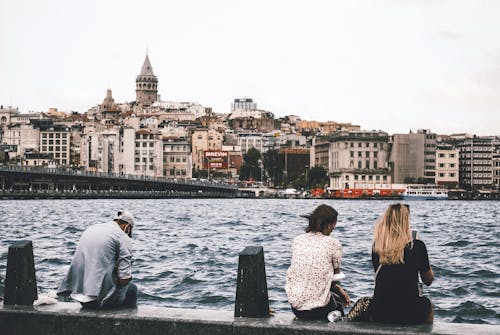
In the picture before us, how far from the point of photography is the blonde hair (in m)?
7.51

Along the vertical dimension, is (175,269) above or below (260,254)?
below

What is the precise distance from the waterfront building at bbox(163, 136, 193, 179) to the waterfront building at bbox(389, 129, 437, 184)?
Result: 44.3 metres

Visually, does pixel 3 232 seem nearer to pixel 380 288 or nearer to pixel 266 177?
pixel 380 288

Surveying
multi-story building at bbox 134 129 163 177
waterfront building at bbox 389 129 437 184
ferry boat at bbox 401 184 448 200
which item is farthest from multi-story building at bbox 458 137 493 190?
multi-story building at bbox 134 129 163 177

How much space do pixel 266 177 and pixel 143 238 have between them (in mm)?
161678

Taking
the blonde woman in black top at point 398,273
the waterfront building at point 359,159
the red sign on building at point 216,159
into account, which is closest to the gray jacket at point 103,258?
the blonde woman in black top at point 398,273

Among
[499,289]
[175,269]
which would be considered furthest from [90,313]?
[175,269]

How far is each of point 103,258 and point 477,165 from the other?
18207cm

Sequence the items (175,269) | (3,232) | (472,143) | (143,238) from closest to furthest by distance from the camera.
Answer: (175,269), (143,238), (3,232), (472,143)

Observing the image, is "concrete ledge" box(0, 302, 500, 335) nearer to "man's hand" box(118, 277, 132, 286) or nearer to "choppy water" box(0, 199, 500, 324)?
"man's hand" box(118, 277, 132, 286)

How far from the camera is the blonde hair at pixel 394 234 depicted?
24.6ft

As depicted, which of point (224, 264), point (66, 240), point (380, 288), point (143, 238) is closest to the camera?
point (380, 288)

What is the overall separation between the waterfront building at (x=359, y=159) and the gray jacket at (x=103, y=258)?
166147 millimetres

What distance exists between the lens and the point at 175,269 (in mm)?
21859
